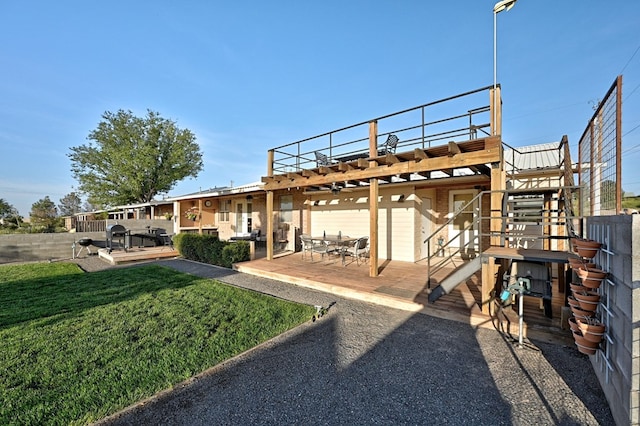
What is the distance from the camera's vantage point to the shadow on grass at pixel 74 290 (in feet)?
16.3

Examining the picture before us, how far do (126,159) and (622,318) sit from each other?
3253cm

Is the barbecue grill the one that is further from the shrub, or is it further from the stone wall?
the shrub

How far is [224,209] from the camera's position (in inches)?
651

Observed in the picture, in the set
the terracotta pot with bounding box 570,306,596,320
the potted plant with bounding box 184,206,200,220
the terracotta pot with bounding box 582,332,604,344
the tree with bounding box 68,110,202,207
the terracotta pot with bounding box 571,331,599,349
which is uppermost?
the tree with bounding box 68,110,202,207

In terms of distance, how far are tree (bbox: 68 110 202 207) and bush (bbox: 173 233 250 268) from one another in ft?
64.8

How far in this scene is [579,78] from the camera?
11297 mm

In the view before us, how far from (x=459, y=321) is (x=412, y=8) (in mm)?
11910

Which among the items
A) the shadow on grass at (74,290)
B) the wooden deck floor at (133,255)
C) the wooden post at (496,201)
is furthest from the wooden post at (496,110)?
the wooden deck floor at (133,255)

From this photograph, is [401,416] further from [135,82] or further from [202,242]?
[135,82]

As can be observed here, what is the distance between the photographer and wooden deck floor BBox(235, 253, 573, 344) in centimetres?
435

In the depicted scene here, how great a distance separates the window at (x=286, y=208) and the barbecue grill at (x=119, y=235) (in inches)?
279

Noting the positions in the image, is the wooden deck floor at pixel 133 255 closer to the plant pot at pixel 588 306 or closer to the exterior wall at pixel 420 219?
the exterior wall at pixel 420 219

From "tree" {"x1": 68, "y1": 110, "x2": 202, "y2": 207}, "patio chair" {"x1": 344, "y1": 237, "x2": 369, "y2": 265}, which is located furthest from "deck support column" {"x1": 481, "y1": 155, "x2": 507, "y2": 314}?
"tree" {"x1": 68, "y1": 110, "x2": 202, "y2": 207}

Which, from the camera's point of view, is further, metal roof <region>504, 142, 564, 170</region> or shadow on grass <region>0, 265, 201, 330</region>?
metal roof <region>504, 142, 564, 170</region>
